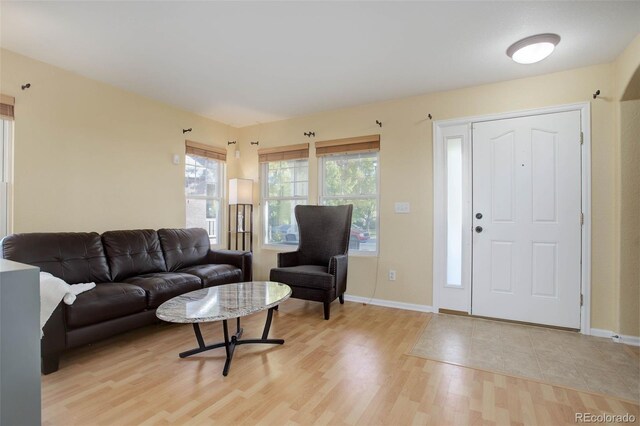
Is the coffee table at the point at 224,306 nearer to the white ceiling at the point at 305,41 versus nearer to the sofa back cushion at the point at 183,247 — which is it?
the sofa back cushion at the point at 183,247

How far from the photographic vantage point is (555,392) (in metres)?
1.85

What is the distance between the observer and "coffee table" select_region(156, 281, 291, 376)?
185 cm

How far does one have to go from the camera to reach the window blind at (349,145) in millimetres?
3719

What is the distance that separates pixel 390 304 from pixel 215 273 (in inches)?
78.7

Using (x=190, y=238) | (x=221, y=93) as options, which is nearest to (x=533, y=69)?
(x=221, y=93)

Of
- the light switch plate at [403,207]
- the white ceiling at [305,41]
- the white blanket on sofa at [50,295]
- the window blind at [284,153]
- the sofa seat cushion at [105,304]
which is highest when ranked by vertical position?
the white ceiling at [305,41]

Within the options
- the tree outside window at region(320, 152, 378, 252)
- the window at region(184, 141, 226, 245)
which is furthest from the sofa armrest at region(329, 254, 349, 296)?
the window at region(184, 141, 226, 245)

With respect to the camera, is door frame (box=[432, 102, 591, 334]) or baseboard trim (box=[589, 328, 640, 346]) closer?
baseboard trim (box=[589, 328, 640, 346])

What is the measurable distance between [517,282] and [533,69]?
2.01 metres

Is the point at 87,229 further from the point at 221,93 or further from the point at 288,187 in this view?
the point at 288,187

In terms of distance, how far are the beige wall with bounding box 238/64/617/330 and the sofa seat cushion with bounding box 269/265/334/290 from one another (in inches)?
31.7

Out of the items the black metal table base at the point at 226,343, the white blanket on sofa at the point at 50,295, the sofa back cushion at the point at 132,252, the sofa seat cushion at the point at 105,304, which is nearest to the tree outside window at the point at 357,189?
the black metal table base at the point at 226,343

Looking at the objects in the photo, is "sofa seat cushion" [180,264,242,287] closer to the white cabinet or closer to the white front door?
the white cabinet

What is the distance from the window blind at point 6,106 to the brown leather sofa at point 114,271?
98 cm
